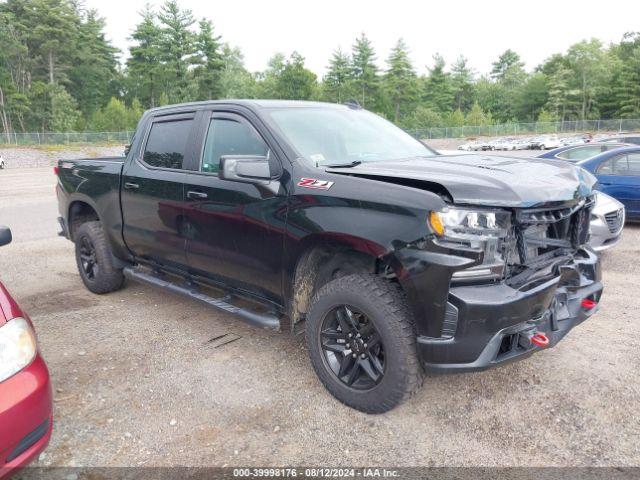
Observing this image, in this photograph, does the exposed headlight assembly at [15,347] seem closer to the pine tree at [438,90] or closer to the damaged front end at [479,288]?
the damaged front end at [479,288]

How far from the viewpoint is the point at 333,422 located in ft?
9.91

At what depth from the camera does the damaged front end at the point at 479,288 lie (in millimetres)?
2570

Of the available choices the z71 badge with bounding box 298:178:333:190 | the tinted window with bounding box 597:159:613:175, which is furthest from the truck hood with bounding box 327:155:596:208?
the tinted window with bounding box 597:159:613:175

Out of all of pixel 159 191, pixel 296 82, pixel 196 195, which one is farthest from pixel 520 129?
pixel 196 195

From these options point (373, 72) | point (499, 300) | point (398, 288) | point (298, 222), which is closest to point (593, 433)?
point (499, 300)

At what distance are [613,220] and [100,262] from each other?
6.10 m

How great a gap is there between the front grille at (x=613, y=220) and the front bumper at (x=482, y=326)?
4.19 meters

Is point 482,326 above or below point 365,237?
below

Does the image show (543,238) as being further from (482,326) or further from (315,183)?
(315,183)

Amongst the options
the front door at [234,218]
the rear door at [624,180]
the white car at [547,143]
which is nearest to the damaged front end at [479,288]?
the front door at [234,218]

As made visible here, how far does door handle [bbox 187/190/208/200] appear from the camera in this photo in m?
3.78

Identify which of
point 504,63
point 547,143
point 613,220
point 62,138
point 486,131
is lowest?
point 613,220

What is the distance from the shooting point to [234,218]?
11.7ft

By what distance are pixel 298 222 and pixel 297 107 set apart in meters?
1.22
